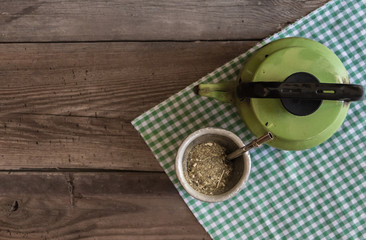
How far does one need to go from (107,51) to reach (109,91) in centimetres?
8

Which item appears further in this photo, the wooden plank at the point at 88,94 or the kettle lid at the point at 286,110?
the wooden plank at the point at 88,94

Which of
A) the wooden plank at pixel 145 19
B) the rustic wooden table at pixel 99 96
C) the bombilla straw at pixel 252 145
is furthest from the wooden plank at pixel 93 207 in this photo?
the wooden plank at pixel 145 19

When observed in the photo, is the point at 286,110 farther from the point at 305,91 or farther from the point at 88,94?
the point at 88,94

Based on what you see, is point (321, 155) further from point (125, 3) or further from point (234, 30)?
point (125, 3)

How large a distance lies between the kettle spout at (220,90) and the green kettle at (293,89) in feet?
0.07

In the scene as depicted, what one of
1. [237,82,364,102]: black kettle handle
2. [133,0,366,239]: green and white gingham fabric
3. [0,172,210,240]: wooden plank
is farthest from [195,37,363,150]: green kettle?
[0,172,210,240]: wooden plank

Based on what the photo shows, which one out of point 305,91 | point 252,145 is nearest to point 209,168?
point 252,145

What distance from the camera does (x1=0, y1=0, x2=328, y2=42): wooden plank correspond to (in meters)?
0.76

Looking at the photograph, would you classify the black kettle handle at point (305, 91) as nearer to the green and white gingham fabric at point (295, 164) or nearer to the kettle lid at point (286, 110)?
the kettle lid at point (286, 110)

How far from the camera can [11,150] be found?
30.8 inches

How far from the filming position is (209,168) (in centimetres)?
69

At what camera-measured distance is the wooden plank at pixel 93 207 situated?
770mm

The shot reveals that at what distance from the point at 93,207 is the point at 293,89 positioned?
1.46 ft

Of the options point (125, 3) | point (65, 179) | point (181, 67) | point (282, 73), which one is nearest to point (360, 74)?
point (282, 73)
